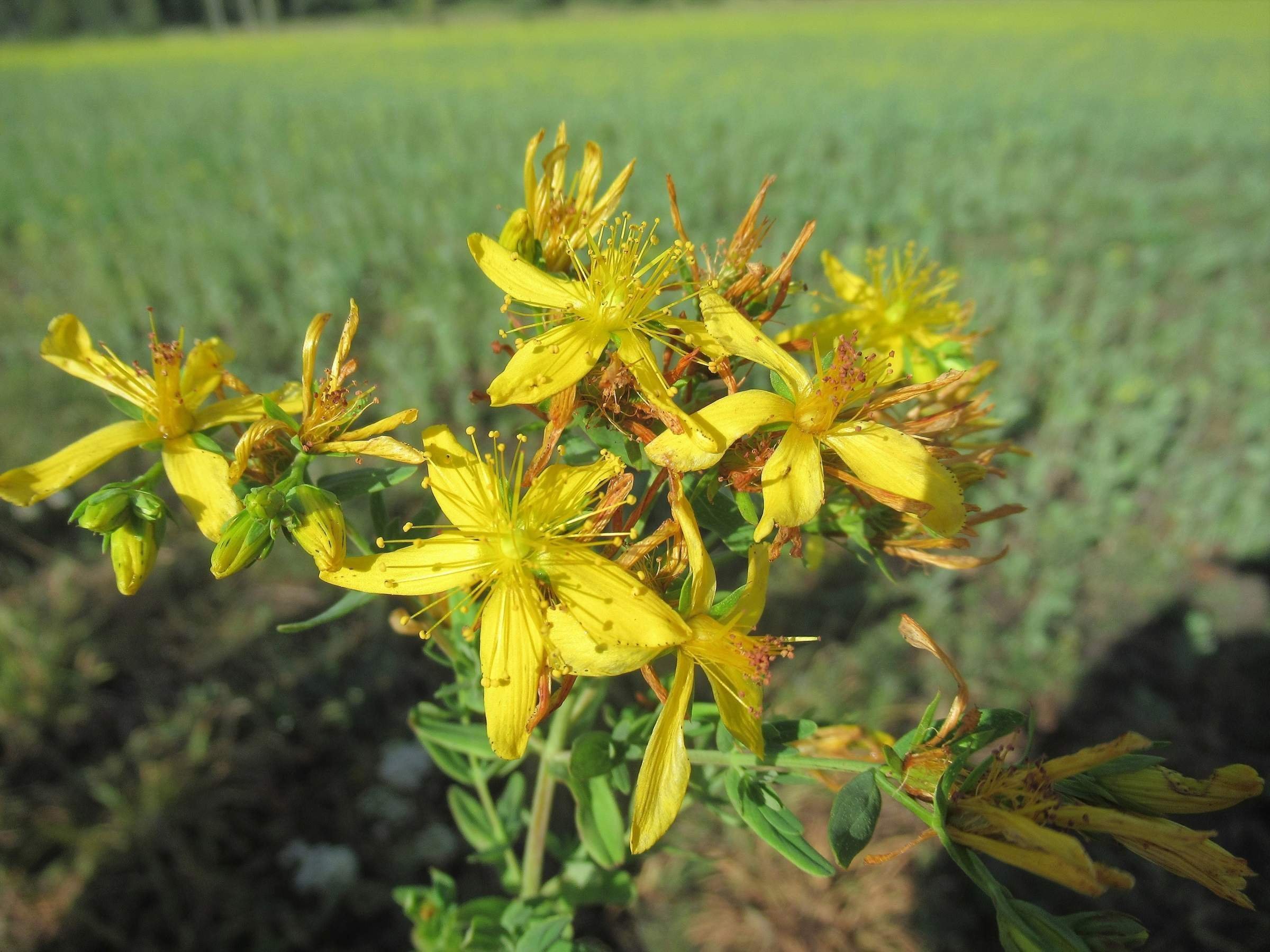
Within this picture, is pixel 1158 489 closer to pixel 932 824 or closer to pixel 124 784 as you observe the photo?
pixel 932 824

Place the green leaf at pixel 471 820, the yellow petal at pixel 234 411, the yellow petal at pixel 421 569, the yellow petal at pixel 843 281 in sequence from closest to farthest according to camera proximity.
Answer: the yellow petal at pixel 421 569 → the yellow petal at pixel 234 411 → the yellow petal at pixel 843 281 → the green leaf at pixel 471 820

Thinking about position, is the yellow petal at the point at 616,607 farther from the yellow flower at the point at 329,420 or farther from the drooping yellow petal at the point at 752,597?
the yellow flower at the point at 329,420

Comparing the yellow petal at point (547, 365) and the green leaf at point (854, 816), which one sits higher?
the yellow petal at point (547, 365)

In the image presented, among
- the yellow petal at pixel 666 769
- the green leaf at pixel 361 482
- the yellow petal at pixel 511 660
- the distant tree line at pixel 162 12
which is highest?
the distant tree line at pixel 162 12

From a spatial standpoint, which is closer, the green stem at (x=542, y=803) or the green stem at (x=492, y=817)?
the green stem at (x=542, y=803)

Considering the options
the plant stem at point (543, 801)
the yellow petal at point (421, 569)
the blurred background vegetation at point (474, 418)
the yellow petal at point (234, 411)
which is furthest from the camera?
the blurred background vegetation at point (474, 418)

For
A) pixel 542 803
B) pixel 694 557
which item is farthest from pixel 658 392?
pixel 542 803

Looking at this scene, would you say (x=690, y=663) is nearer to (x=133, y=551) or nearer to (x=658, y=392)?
(x=658, y=392)

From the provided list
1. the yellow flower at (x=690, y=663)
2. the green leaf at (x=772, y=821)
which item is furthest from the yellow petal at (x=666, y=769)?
the green leaf at (x=772, y=821)
